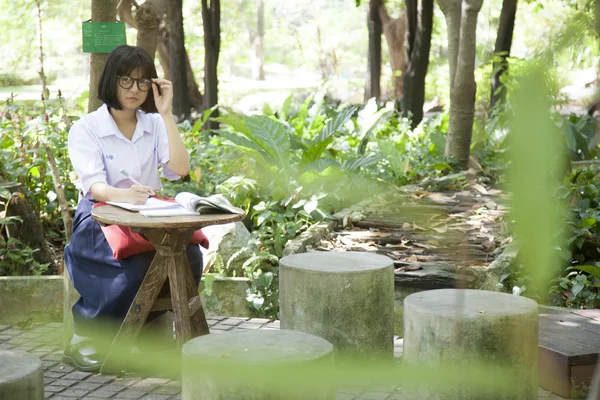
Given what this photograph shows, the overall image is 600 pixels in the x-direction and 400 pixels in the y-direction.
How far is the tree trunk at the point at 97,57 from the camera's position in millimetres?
5445

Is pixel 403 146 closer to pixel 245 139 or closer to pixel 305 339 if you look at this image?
pixel 245 139

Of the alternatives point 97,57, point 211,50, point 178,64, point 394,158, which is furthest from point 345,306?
point 178,64

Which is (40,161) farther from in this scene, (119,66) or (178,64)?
(178,64)

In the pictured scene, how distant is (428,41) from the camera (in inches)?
509

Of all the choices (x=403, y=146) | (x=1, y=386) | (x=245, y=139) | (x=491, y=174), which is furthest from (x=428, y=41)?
(x=491, y=174)

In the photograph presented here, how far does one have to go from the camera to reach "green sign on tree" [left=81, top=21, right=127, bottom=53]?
532cm

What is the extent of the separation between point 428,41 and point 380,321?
9.10 m

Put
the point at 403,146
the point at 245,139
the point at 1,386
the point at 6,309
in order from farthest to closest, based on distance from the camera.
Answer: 1. the point at 403,146
2. the point at 245,139
3. the point at 6,309
4. the point at 1,386

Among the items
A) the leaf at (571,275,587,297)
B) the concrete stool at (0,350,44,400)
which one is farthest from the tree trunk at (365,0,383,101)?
the concrete stool at (0,350,44,400)

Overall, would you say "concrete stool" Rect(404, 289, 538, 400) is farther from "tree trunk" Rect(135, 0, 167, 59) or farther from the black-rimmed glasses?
"tree trunk" Rect(135, 0, 167, 59)

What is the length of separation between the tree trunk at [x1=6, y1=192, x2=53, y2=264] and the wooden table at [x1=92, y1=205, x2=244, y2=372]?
184 centimetres

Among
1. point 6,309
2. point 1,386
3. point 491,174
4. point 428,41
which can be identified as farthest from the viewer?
point 428,41

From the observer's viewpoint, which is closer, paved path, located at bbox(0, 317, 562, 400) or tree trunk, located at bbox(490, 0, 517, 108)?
tree trunk, located at bbox(490, 0, 517, 108)

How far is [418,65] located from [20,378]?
1089cm
